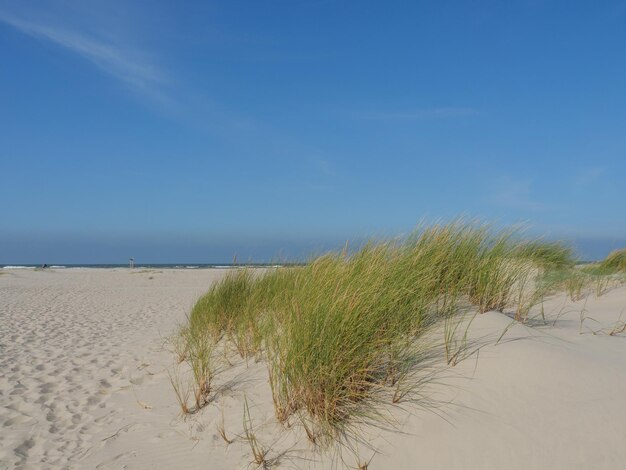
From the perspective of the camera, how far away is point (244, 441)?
301cm

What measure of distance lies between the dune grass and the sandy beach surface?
0.18m

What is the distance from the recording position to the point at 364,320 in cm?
321

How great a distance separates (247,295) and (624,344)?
4200 millimetres

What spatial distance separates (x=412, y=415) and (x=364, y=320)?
71 centimetres

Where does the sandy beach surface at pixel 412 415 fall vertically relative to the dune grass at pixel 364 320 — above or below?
below

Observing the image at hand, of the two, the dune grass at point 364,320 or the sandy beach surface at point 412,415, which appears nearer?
the sandy beach surface at point 412,415

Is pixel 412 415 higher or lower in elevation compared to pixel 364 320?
lower

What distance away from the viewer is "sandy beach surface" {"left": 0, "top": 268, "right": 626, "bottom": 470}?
2451 mm

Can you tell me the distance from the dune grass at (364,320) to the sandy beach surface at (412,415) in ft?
0.58

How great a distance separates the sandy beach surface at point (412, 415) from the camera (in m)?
2.45

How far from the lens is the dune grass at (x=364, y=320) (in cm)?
290

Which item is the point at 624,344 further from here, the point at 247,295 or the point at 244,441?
the point at 247,295

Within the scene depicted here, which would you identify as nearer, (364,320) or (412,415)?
(412,415)

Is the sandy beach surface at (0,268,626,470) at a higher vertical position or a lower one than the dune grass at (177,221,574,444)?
lower
